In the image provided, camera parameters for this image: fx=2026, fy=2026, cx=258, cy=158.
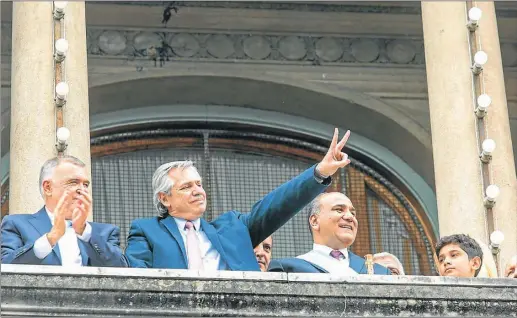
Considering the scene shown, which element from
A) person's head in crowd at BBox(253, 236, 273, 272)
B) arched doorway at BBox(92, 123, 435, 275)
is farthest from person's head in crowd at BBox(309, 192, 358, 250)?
arched doorway at BBox(92, 123, 435, 275)

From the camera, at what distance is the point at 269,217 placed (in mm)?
10438

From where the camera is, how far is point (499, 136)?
13555mm

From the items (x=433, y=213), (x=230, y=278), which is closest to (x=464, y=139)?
(x=433, y=213)

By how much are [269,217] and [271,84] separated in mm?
5975

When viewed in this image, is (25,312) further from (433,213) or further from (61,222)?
(433,213)

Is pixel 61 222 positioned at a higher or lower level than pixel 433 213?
lower

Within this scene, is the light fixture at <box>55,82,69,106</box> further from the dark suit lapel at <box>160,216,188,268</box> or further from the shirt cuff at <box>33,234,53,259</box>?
the shirt cuff at <box>33,234,53,259</box>

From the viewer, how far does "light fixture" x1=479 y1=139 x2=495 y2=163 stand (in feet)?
43.7

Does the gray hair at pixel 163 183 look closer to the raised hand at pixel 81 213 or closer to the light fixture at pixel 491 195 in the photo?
the raised hand at pixel 81 213

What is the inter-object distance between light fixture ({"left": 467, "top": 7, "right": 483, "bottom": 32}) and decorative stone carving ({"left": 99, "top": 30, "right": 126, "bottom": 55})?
3451 mm

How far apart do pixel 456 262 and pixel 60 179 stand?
221 cm

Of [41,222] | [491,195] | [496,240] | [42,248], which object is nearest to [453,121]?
[491,195]

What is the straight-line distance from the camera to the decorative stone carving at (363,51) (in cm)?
1659

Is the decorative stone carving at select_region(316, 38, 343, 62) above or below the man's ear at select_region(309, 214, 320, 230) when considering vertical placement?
above
